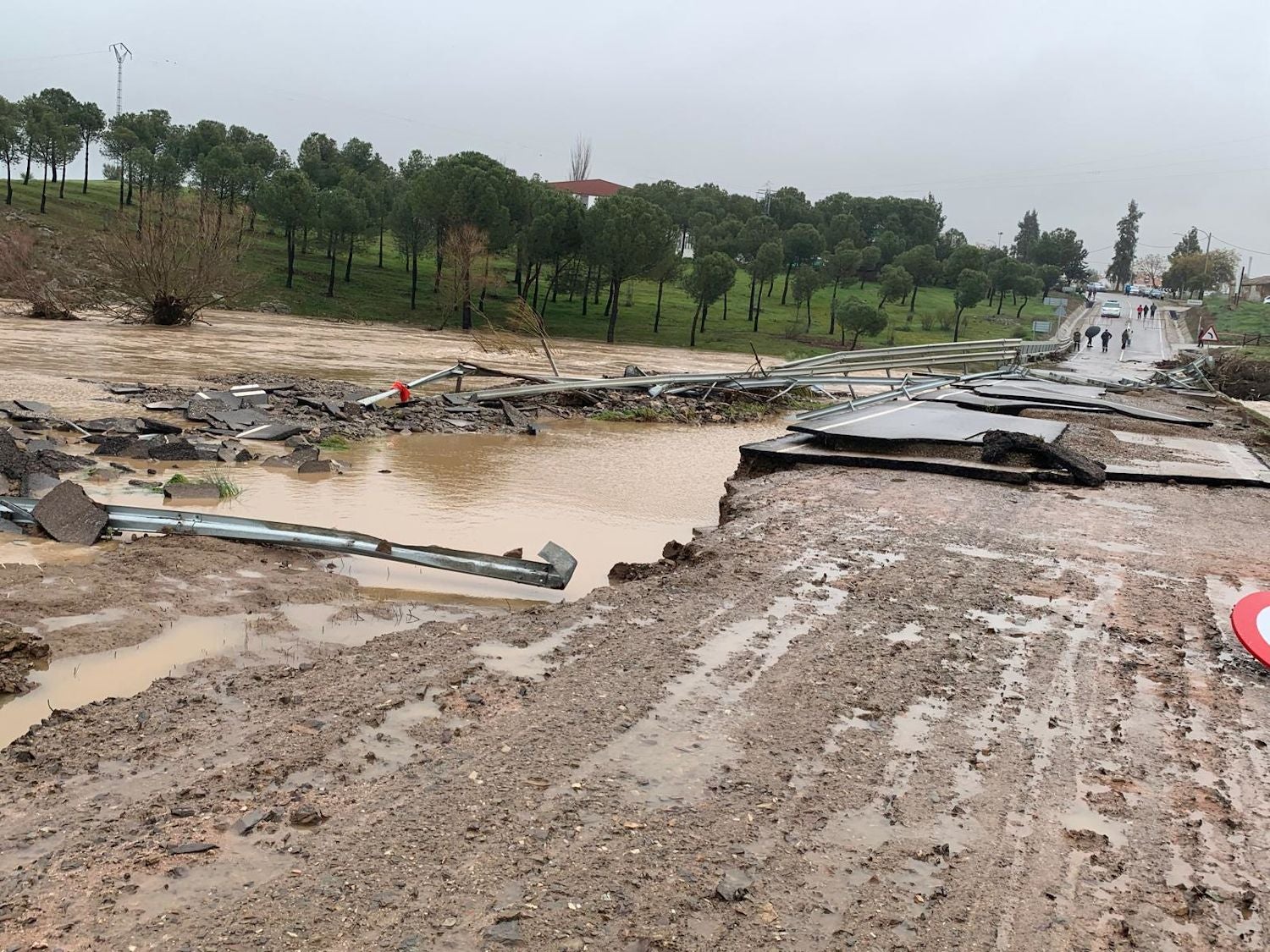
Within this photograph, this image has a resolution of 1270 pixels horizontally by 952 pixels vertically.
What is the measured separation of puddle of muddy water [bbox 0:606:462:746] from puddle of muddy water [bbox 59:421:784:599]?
2.51ft

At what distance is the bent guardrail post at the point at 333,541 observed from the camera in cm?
639

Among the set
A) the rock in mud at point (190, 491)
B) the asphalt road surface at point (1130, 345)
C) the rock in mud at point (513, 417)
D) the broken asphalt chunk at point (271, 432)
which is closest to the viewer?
the rock in mud at point (190, 491)

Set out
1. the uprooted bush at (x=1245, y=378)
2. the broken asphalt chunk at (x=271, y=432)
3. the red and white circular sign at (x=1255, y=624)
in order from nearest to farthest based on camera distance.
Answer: the red and white circular sign at (x=1255, y=624)
the broken asphalt chunk at (x=271, y=432)
the uprooted bush at (x=1245, y=378)

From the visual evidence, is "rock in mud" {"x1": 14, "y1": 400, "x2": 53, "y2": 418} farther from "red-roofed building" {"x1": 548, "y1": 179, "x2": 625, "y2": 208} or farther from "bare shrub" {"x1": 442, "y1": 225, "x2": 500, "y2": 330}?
"red-roofed building" {"x1": 548, "y1": 179, "x2": 625, "y2": 208}

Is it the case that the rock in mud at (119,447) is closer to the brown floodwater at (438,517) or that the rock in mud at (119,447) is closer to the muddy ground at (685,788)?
the brown floodwater at (438,517)

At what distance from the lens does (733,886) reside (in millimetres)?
2766

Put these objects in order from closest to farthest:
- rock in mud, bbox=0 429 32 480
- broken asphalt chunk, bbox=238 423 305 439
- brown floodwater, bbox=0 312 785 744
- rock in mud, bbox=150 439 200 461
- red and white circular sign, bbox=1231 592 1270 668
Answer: red and white circular sign, bbox=1231 592 1270 668
brown floodwater, bbox=0 312 785 744
rock in mud, bbox=0 429 32 480
rock in mud, bbox=150 439 200 461
broken asphalt chunk, bbox=238 423 305 439

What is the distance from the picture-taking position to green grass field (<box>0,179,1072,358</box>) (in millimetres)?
58250

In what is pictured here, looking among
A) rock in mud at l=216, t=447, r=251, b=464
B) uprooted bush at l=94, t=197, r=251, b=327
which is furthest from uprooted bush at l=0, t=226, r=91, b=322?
rock in mud at l=216, t=447, r=251, b=464

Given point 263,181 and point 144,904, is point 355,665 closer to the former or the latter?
point 144,904

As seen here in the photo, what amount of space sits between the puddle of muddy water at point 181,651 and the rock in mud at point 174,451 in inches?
251

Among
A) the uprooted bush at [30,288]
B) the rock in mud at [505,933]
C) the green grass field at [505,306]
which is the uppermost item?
the green grass field at [505,306]

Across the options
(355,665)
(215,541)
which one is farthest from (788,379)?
(355,665)

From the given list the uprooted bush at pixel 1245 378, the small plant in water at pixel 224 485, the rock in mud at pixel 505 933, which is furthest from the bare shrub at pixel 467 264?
the rock in mud at pixel 505 933
